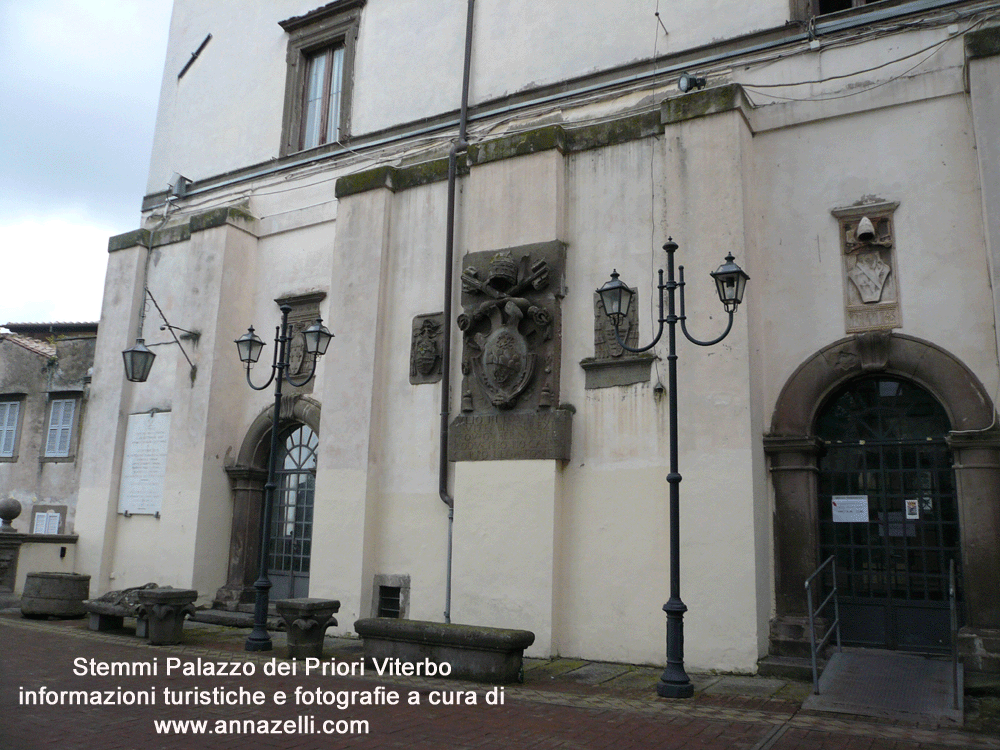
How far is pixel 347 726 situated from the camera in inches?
262

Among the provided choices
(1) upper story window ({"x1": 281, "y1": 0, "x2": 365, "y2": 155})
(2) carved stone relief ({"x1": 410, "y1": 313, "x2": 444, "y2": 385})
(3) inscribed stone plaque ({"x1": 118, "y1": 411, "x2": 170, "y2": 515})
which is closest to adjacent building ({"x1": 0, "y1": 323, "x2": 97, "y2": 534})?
(3) inscribed stone plaque ({"x1": 118, "y1": 411, "x2": 170, "y2": 515})

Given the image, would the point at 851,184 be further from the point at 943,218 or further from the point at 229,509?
the point at 229,509

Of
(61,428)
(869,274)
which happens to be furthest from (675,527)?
(61,428)

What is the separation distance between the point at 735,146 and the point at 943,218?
2440 millimetres

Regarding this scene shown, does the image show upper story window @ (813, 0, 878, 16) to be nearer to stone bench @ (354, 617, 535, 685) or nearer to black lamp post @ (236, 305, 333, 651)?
black lamp post @ (236, 305, 333, 651)

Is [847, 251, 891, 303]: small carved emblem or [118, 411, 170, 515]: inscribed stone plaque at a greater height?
[847, 251, 891, 303]: small carved emblem

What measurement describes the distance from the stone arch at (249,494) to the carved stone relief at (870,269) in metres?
8.49

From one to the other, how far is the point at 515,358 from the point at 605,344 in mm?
1173

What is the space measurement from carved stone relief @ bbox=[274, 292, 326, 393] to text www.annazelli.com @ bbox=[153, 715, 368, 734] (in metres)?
7.40

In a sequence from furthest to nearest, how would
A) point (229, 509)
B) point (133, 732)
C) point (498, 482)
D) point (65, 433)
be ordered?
point (65, 433)
point (229, 509)
point (498, 482)
point (133, 732)

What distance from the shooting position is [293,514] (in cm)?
1383

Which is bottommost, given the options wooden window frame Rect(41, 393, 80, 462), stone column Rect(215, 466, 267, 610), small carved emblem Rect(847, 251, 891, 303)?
stone column Rect(215, 466, 267, 610)

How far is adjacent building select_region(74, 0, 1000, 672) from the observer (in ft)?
30.6

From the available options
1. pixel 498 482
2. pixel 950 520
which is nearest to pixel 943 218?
pixel 950 520
